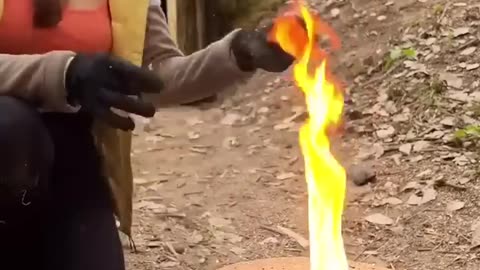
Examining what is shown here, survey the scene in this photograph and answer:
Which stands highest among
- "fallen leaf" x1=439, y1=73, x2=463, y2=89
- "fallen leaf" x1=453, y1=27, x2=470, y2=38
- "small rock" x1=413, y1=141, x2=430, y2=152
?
"fallen leaf" x1=453, y1=27, x2=470, y2=38

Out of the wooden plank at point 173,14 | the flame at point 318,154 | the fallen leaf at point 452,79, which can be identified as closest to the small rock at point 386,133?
the fallen leaf at point 452,79

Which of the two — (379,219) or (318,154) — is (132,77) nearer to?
(318,154)

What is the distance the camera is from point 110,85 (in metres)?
1.05

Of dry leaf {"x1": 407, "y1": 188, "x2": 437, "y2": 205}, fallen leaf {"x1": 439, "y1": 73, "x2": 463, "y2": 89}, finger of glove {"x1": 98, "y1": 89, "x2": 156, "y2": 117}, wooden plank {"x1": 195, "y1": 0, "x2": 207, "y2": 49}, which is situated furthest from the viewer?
wooden plank {"x1": 195, "y1": 0, "x2": 207, "y2": 49}

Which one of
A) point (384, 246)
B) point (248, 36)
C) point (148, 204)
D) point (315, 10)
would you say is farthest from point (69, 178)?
point (315, 10)

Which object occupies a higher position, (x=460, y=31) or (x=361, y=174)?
(x=460, y=31)

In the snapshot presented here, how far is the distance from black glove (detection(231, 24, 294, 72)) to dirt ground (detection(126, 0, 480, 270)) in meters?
0.92

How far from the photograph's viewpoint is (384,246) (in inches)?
83.2

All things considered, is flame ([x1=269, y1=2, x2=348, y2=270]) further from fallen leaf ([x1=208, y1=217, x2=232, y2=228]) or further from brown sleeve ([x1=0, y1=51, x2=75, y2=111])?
fallen leaf ([x1=208, y1=217, x2=232, y2=228])

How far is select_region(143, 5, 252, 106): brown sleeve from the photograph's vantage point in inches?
51.3

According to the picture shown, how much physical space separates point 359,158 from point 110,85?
1667 mm

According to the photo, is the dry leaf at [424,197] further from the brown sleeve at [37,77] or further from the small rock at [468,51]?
the brown sleeve at [37,77]

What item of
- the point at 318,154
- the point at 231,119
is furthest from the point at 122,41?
the point at 231,119

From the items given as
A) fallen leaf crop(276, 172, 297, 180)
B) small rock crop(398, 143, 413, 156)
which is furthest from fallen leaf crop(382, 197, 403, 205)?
fallen leaf crop(276, 172, 297, 180)
